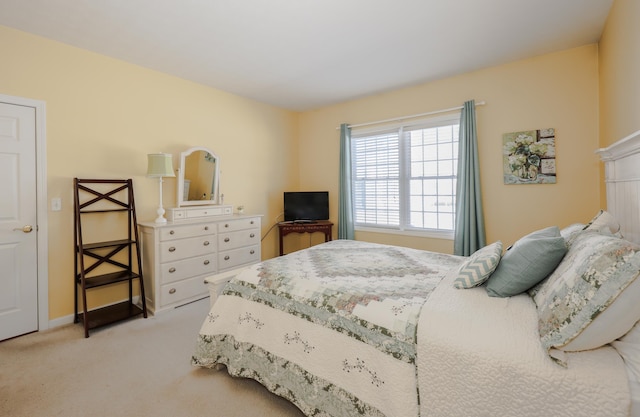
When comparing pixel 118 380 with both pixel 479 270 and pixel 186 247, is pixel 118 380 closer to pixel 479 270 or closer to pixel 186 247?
pixel 186 247

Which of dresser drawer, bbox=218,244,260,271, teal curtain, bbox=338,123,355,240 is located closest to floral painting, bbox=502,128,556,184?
teal curtain, bbox=338,123,355,240

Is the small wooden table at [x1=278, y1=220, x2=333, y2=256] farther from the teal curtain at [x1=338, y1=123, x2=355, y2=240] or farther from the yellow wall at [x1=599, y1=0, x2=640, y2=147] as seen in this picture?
the yellow wall at [x1=599, y1=0, x2=640, y2=147]

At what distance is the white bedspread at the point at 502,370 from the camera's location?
3.03 feet

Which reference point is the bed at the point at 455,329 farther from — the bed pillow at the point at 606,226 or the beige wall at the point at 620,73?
the beige wall at the point at 620,73

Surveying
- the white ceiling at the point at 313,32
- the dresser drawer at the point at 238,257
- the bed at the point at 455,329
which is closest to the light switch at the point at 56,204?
the white ceiling at the point at 313,32

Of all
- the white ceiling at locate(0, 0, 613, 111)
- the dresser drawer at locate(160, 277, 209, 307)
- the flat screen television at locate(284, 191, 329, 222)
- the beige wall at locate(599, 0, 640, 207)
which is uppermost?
the white ceiling at locate(0, 0, 613, 111)

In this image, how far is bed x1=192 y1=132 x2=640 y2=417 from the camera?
960mm

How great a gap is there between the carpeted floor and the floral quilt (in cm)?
12

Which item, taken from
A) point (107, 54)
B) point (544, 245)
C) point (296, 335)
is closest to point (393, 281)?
point (296, 335)

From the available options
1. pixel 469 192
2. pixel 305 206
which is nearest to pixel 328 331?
pixel 469 192

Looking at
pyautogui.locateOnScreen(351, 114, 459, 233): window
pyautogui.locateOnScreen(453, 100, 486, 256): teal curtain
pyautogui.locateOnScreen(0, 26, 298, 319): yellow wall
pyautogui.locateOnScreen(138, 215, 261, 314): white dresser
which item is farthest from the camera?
pyautogui.locateOnScreen(351, 114, 459, 233): window

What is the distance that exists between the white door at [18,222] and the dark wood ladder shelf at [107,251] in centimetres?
31

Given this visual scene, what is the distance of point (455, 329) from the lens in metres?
1.20

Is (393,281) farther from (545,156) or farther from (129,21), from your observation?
(129,21)
